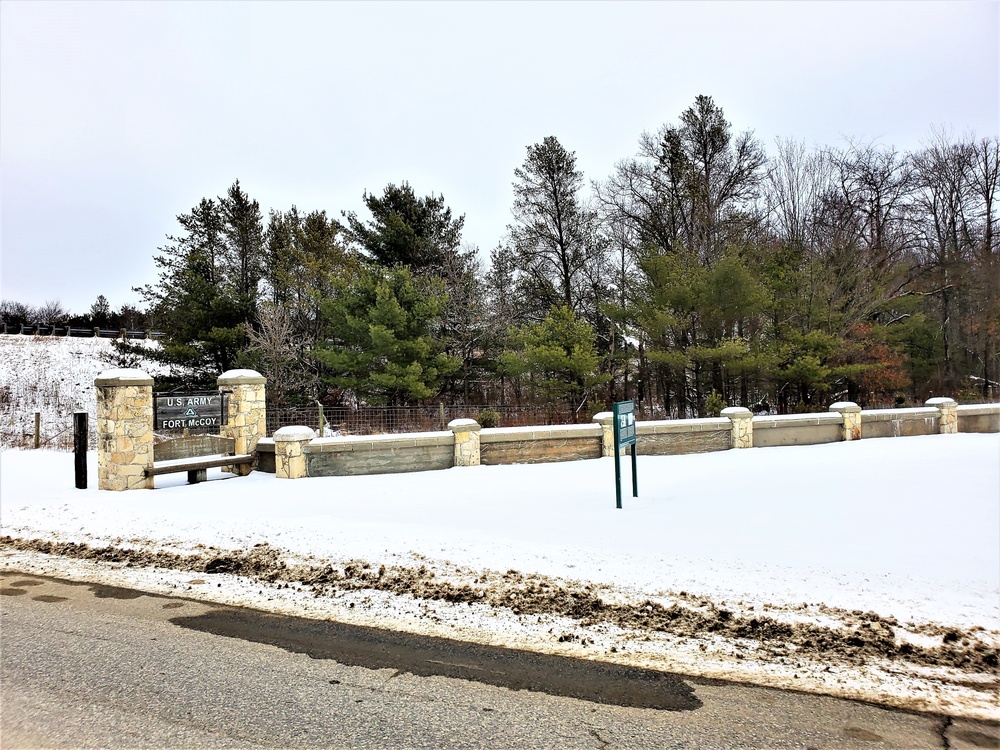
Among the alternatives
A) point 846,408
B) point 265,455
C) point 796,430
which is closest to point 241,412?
point 265,455

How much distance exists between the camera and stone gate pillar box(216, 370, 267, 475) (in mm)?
10836

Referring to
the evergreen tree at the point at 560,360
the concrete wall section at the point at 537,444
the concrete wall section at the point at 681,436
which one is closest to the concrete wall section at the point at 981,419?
the concrete wall section at the point at 681,436

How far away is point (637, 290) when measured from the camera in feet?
72.3

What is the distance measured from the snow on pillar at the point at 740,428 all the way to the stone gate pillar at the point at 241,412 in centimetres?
1036

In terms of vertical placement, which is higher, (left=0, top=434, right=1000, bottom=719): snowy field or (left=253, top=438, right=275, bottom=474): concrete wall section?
(left=253, top=438, right=275, bottom=474): concrete wall section

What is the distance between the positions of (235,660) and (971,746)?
158 inches

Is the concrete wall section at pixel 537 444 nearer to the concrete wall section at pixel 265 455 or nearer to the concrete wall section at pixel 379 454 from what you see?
the concrete wall section at pixel 379 454

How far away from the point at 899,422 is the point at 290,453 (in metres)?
15.4

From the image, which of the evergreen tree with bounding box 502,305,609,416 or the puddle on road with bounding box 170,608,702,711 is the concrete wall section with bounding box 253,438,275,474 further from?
the evergreen tree with bounding box 502,305,609,416

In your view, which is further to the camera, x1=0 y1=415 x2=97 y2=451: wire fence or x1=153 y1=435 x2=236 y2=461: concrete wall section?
x1=0 y1=415 x2=97 y2=451: wire fence

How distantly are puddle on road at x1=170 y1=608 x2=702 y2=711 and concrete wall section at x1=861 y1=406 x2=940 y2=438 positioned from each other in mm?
14092

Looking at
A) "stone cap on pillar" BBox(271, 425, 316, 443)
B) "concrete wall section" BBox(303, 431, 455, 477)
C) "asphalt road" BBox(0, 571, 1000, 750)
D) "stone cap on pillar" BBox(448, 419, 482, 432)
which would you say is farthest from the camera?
"stone cap on pillar" BBox(448, 419, 482, 432)

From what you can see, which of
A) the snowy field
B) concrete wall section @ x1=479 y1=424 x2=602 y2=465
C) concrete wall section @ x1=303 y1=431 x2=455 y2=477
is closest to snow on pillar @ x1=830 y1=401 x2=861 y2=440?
the snowy field

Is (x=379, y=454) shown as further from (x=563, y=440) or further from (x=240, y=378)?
(x=563, y=440)
